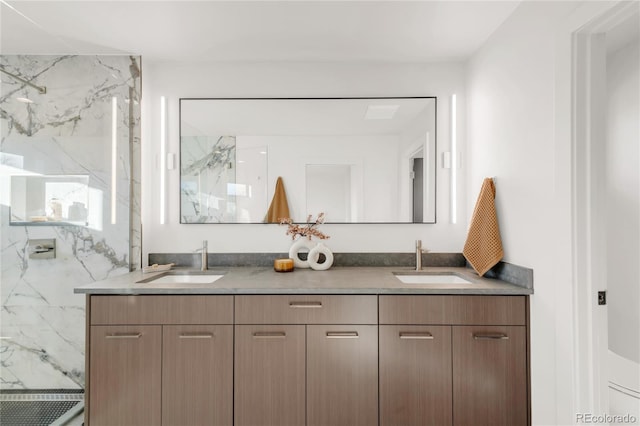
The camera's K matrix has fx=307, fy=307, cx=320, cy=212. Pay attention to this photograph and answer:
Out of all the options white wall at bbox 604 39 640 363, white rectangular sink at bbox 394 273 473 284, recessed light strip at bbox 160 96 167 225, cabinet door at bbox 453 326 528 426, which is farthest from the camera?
recessed light strip at bbox 160 96 167 225

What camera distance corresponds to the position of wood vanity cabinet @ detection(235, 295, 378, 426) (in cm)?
159

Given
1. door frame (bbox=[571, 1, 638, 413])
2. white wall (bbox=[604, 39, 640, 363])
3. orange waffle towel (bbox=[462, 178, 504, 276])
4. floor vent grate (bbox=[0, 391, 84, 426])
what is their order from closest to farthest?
1. door frame (bbox=[571, 1, 638, 413])
2. floor vent grate (bbox=[0, 391, 84, 426])
3. orange waffle towel (bbox=[462, 178, 504, 276])
4. white wall (bbox=[604, 39, 640, 363])

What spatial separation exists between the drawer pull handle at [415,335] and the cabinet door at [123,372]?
128cm

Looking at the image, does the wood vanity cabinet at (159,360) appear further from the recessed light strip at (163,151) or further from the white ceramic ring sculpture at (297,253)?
the recessed light strip at (163,151)

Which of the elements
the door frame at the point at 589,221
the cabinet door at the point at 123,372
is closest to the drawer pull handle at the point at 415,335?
the door frame at the point at 589,221

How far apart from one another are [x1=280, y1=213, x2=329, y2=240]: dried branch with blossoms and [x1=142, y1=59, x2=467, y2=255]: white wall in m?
0.10

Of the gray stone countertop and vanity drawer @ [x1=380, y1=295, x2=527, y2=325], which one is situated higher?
the gray stone countertop

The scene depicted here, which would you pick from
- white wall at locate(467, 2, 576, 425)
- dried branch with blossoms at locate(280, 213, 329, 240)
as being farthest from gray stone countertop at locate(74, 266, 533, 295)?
dried branch with blossoms at locate(280, 213, 329, 240)

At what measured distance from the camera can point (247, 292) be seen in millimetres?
1610

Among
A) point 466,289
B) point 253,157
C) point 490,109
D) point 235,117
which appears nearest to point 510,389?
point 466,289

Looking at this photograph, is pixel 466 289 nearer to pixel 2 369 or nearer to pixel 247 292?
pixel 247 292

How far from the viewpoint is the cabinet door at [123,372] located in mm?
1606

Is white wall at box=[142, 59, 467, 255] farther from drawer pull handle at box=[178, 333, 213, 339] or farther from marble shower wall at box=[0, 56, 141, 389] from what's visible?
drawer pull handle at box=[178, 333, 213, 339]

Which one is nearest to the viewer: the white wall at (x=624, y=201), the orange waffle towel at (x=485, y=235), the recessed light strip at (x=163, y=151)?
the orange waffle towel at (x=485, y=235)
